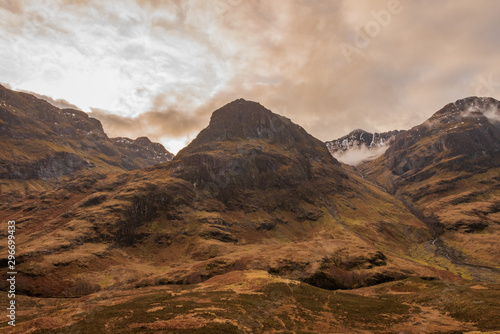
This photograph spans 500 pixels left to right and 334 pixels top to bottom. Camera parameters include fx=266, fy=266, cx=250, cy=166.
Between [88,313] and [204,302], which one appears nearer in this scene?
[88,313]

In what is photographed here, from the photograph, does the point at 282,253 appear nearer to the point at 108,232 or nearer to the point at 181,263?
the point at 181,263

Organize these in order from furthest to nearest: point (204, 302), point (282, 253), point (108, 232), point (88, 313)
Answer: point (108, 232) < point (282, 253) < point (204, 302) < point (88, 313)

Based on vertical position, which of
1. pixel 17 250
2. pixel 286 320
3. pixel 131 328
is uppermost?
pixel 17 250

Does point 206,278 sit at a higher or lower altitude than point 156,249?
lower

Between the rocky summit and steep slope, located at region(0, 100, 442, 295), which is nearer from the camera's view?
the rocky summit

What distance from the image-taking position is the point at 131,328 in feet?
144

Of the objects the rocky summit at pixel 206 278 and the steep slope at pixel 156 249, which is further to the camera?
the steep slope at pixel 156 249

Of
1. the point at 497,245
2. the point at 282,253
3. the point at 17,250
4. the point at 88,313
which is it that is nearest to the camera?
the point at 88,313

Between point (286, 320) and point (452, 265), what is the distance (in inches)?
6916

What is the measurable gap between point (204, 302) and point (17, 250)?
10710cm

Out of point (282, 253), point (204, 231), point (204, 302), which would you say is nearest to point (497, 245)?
point (282, 253)

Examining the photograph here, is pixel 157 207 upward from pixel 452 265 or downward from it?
upward

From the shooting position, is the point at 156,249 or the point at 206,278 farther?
the point at 156,249

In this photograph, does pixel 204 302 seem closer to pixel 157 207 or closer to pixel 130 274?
pixel 130 274
